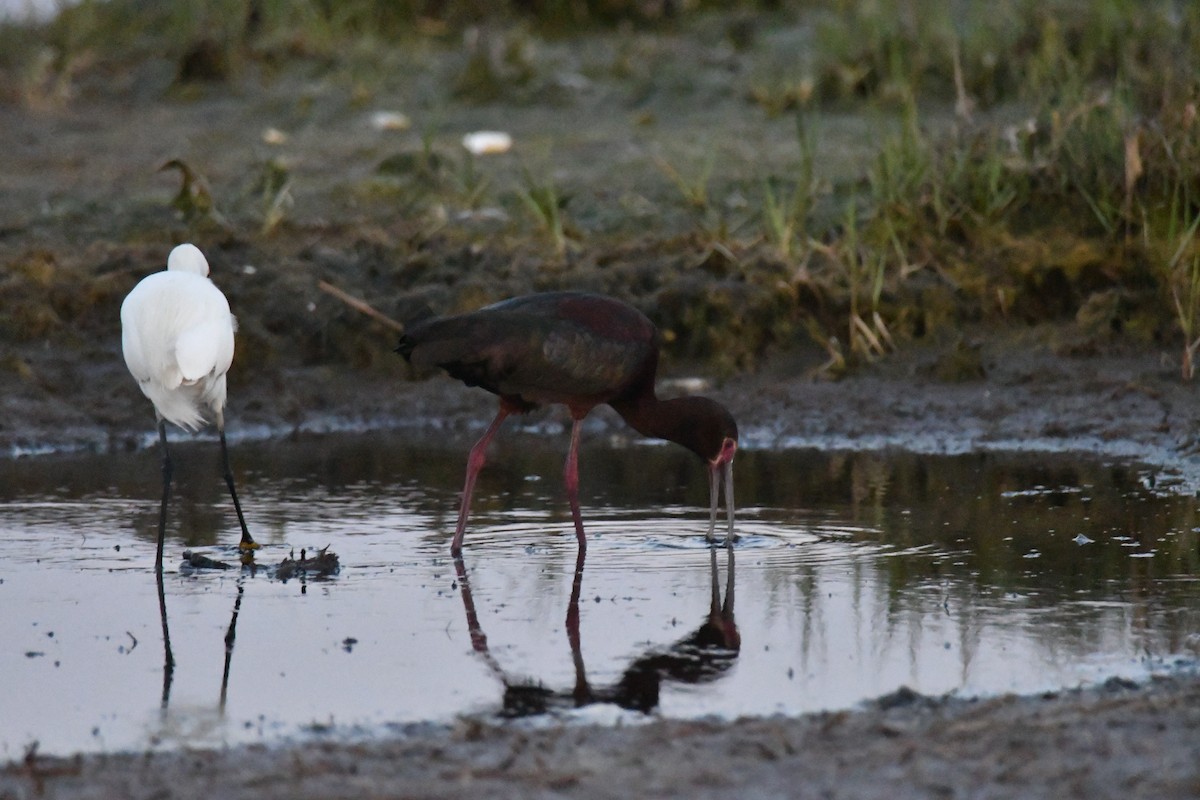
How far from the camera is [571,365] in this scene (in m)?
6.66

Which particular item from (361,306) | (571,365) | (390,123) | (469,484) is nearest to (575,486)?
(469,484)

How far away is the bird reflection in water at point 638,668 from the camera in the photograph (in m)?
4.77

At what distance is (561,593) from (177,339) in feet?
5.40

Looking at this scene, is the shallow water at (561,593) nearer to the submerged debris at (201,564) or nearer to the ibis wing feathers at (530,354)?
the submerged debris at (201,564)

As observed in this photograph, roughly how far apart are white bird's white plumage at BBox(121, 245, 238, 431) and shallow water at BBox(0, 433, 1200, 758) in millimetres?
543

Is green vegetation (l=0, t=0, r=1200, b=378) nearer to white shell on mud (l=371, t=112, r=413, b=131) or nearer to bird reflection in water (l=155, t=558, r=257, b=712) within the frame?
white shell on mud (l=371, t=112, r=413, b=131)

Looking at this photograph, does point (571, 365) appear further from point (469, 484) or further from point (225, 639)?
point (225, 639)

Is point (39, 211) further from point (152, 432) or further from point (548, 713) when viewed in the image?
point (548, 713)

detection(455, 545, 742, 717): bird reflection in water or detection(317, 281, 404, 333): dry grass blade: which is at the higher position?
detection(317, 281, 404, 333): dry grass blade

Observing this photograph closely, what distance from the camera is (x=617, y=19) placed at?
47.7 ft

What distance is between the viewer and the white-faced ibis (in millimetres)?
6480

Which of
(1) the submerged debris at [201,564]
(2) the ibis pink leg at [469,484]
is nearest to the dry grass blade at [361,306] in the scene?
(2) the ibis pink leg at [469,484]

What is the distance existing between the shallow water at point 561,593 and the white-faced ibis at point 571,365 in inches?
12.1

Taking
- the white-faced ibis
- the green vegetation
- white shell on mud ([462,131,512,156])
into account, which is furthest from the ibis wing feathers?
white shell on mud ([462,131,512,156])
